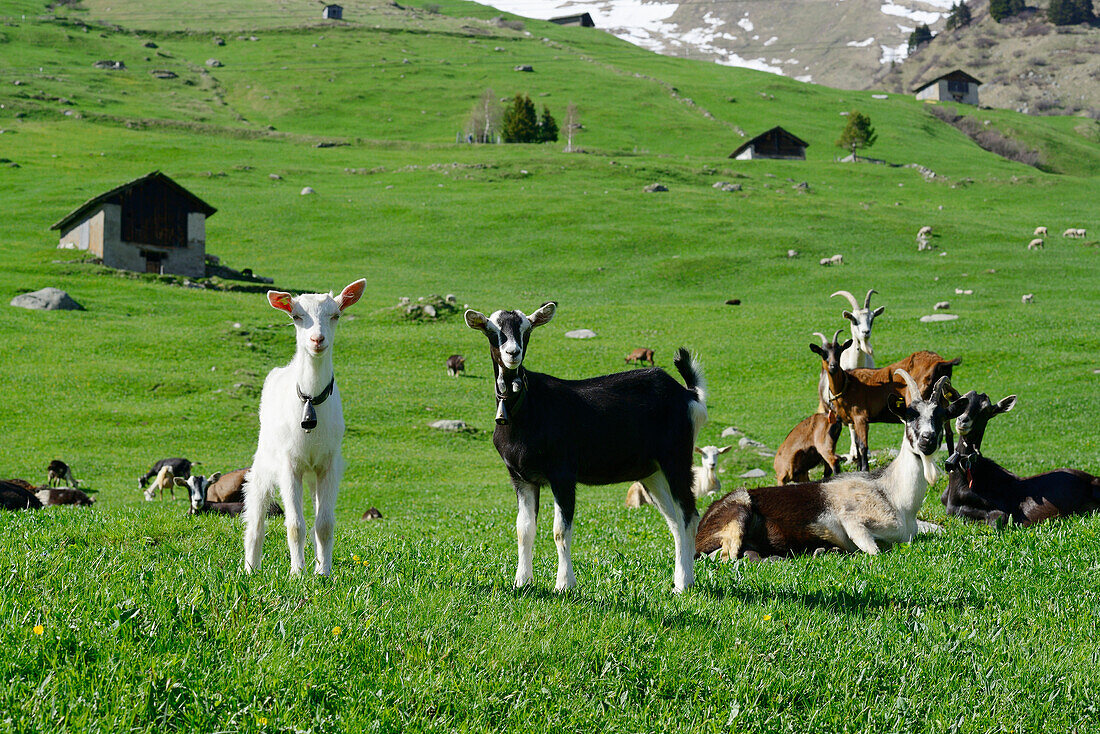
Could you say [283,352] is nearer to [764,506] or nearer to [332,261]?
[332,261]

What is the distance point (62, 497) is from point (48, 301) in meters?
29.6

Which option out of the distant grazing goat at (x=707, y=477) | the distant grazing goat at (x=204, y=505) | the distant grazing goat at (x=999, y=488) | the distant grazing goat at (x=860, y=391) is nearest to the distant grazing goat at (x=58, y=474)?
the distant grazing goat at (x=204, y=505)

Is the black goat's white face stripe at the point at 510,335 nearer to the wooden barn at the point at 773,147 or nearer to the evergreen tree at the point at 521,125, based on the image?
the wooden barn at the point at 773,147

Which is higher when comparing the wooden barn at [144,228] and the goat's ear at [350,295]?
the wooden barn at [144,228]

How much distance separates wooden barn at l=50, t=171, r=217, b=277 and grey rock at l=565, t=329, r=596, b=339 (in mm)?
31718

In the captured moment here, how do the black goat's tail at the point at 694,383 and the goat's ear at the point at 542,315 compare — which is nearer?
the goat's ear at the point at 542,315

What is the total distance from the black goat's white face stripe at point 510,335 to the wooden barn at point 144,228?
61.2 m

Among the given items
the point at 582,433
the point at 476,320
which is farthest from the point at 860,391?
the point at 476,320

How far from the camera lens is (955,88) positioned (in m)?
174

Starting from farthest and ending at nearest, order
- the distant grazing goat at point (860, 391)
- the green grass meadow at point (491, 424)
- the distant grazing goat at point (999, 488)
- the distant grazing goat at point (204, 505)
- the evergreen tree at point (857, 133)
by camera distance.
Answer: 1. the evergreen tree at point (857, 133)
2. the distant grazing goat at point (860, 391)
3. the distant grazing goat at point (204, 505)
4. the distant grazing goat at point (999, 488)
5. the green grass meadow at point (491, 424)

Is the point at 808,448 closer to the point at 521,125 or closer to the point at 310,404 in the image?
the point at 310,404

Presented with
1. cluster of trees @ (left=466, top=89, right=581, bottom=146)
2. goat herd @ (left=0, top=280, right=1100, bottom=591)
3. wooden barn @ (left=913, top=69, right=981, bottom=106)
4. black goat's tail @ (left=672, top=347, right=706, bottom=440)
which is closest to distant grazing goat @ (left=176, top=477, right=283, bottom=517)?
goat herd @ (left=0, top=280, right=1100, bottom=591)

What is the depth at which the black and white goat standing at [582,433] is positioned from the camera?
316 inches

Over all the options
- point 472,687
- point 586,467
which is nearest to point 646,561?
point 586,467
